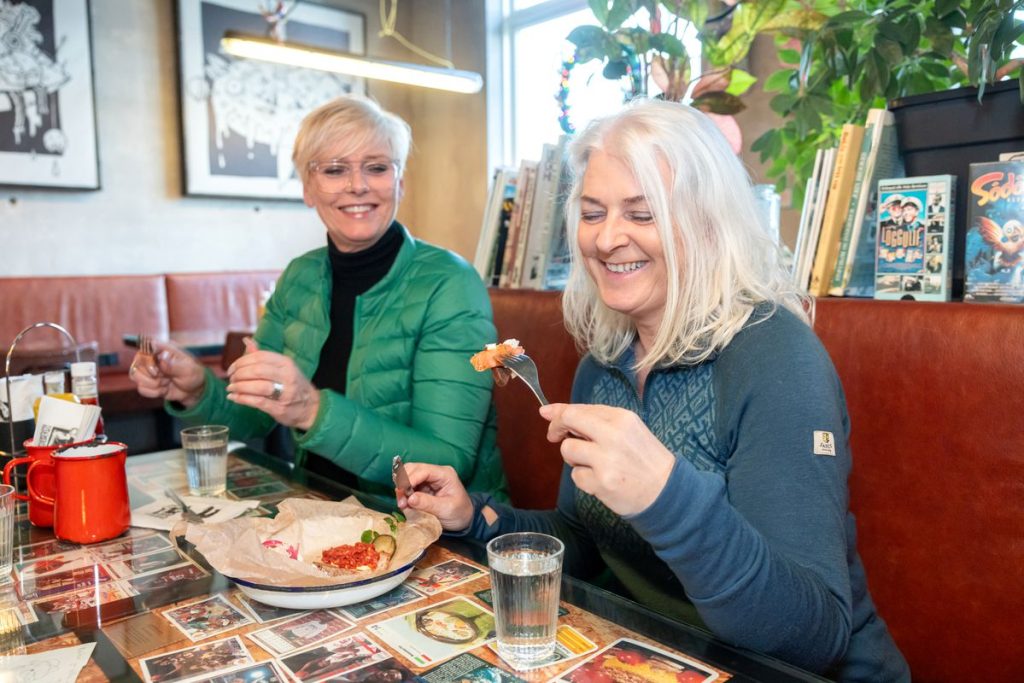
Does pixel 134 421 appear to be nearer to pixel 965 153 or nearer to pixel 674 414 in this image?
pixel 674 414

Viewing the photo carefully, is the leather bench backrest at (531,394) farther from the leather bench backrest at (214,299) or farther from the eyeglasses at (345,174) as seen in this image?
the leather bench backrest at (214,299)

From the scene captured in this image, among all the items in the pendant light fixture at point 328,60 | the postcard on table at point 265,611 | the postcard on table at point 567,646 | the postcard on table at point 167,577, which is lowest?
the postcard on table at point 167,577

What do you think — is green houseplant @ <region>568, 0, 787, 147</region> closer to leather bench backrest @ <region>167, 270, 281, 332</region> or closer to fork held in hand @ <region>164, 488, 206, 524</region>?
fork held in hand @ <region>164, 488, 206, 524</region>

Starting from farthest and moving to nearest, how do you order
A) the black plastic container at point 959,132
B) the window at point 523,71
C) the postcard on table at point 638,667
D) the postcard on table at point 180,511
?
the window at point 523,71 < the black plastic container at point 959,132 < the postcard on table at point 180,511 < the postcard on table at point 638,667

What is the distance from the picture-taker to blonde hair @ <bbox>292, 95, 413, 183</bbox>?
1.79m

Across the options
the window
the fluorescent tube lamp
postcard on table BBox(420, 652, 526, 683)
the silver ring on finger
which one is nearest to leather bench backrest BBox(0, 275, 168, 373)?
the fluorescent tube lamp

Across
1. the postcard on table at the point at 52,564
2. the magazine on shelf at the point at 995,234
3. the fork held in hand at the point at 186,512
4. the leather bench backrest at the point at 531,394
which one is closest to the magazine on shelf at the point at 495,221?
the leather bench backrest at the point at 531,394

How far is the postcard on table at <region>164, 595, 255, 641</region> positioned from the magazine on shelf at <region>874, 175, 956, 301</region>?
3.99 ft

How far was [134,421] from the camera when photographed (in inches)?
146

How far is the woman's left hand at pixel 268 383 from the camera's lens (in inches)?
51.9

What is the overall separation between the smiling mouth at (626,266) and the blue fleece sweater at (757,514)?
0.53 feet

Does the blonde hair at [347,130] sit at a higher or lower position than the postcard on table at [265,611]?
higher

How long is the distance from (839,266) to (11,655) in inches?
57.6

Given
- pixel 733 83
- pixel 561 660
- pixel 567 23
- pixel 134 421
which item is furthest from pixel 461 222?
pixel 561 660
